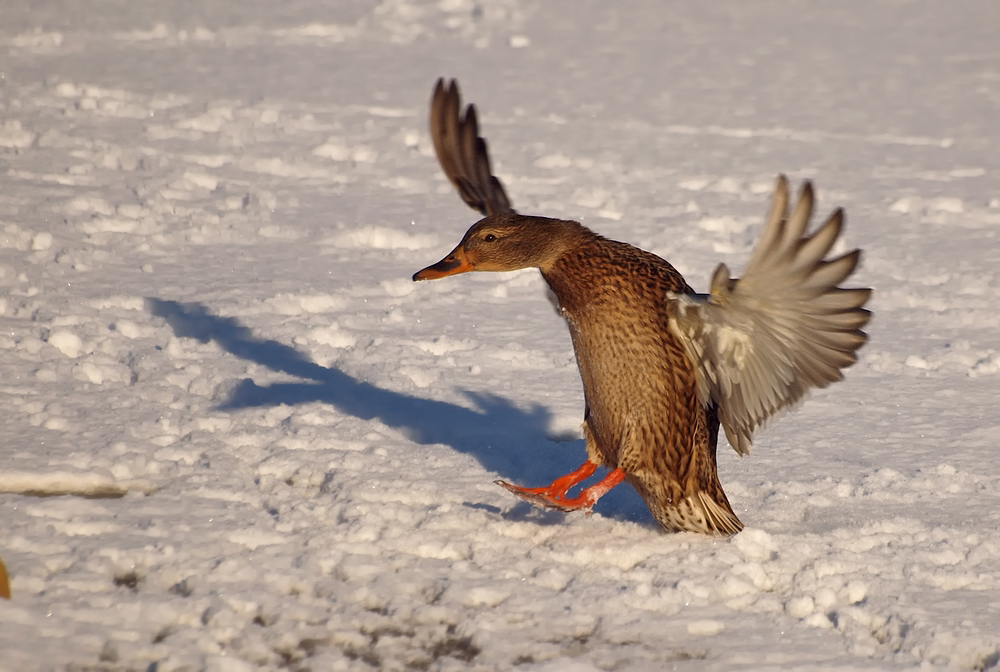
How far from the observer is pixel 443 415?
160 inches

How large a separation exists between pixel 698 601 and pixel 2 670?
1.68m

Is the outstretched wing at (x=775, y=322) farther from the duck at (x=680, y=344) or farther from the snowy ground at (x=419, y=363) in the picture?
the snowy ground at (x=419, y=363)

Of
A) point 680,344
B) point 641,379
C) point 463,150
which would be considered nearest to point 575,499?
point 641,379

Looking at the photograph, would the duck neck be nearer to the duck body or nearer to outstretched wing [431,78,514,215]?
the duck body

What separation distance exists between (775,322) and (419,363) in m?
1.83

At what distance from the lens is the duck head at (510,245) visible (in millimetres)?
3322

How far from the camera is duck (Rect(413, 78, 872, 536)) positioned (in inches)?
114

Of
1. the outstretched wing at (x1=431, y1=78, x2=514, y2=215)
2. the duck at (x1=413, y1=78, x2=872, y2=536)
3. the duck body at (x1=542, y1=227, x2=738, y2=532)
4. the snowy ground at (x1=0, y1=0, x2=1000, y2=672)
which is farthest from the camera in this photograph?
the outstretched wing at (x1=431, y1=78, x2=514, y2=215)

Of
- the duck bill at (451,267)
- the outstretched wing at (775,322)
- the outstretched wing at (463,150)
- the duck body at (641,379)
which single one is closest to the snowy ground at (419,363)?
the duck body at (641,379)

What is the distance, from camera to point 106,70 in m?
7.91

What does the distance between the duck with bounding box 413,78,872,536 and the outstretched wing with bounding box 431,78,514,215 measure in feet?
1.68

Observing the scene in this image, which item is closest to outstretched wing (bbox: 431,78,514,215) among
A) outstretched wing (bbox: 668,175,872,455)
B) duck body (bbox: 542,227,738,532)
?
duck body (bbox: 542,227,738,532)

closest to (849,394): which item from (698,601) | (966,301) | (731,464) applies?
(731,464)

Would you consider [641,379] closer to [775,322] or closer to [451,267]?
[775,322]
